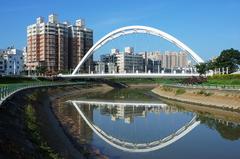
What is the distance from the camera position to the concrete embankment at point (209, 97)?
4400cm

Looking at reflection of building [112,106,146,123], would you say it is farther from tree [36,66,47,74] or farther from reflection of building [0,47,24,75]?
reflection of building [0,47,24,75]

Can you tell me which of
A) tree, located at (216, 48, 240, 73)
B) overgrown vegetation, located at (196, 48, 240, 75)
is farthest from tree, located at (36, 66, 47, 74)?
tree, located at (216, 48, 240, 73)

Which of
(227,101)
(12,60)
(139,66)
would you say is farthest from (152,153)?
(139,66)

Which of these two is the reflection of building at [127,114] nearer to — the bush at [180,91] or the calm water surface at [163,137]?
the calm water surface at [163,137]

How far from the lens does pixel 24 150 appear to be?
14.0 metres

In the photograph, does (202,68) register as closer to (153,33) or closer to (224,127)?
(153,33)

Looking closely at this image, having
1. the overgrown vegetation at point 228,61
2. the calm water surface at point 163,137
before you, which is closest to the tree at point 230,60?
the overgrown vegetation at point 228,61

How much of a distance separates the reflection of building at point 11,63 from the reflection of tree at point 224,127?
362 feet

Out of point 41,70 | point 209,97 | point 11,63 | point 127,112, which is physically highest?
point 11,63

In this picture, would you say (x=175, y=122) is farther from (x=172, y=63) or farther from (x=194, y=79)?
(x=172, y=63)

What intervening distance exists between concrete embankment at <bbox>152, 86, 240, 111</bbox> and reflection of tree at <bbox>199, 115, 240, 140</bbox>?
7665mm

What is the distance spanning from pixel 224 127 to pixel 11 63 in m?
120

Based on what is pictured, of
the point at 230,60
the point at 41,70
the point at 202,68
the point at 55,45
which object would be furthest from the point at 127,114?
the point at 55,45

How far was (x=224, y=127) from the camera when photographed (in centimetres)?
3055
